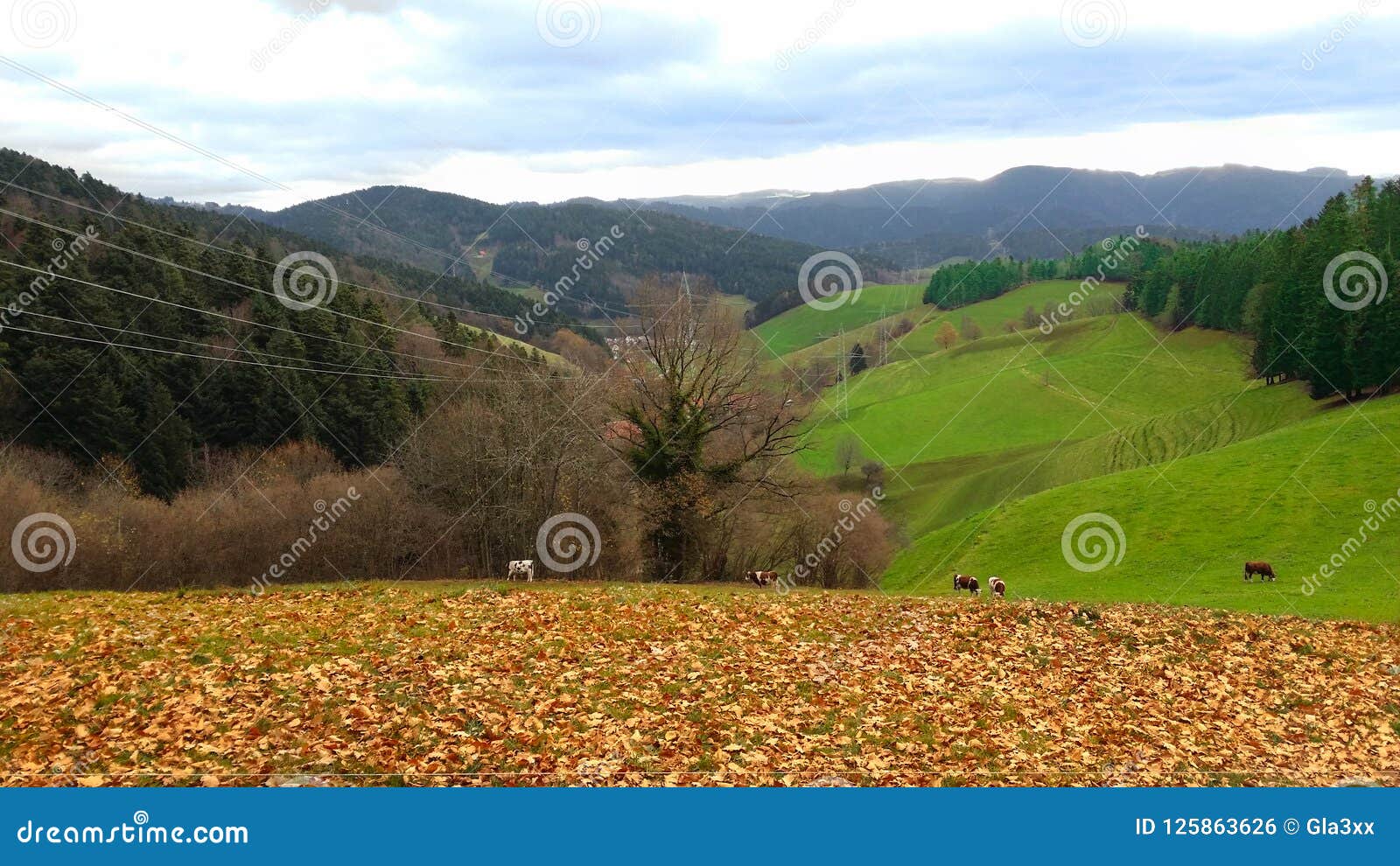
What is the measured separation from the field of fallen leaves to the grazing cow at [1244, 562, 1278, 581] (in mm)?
19250

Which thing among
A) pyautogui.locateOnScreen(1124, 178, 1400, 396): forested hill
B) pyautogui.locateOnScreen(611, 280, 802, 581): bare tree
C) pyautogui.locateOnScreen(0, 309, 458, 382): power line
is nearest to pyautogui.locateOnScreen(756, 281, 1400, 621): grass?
pyautogui.locateOnScreen(1124, 178, 1400, 396): forested hill

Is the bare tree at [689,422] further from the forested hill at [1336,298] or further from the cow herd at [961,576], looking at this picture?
the forested hill at [1336,298]

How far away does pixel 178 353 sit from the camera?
195ft

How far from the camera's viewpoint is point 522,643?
665 inches

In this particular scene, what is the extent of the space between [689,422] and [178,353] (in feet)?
133

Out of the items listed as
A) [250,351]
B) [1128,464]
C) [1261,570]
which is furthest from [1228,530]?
[250,351]

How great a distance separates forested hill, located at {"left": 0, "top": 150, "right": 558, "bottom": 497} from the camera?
178ft

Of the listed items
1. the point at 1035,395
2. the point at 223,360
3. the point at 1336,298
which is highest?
the point at 1336,298

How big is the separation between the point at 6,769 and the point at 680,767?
8.04m

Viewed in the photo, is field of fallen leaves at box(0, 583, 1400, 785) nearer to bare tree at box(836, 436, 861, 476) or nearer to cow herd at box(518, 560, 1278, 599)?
cow herd at box(518, 560, 1278, 599)

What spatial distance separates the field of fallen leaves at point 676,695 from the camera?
11555 mm

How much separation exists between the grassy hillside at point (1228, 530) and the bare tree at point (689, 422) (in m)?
12.7

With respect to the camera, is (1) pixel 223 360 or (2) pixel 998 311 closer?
(1) pixel 223 360

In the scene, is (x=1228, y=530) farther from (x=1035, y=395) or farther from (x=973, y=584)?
(x=1035, y=395)
